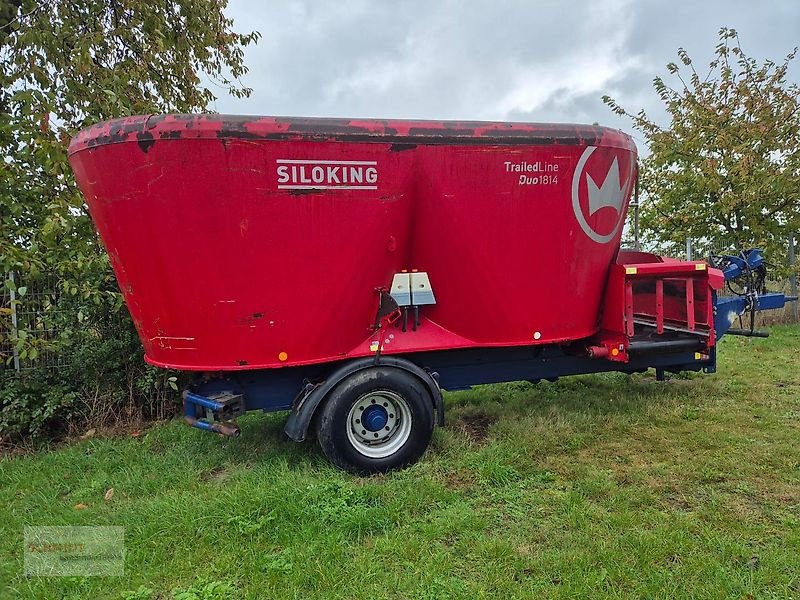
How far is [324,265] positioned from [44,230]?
2.22 meters

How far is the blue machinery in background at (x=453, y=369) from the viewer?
158 inches

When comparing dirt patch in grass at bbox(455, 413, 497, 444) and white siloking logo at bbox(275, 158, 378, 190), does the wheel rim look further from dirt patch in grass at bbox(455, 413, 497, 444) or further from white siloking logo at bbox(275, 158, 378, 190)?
white siloking logo at bbox(275, 158, 378, 190)

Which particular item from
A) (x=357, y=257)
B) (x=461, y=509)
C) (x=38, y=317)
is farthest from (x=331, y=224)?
(x=38, y=317)

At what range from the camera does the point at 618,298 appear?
187 inches

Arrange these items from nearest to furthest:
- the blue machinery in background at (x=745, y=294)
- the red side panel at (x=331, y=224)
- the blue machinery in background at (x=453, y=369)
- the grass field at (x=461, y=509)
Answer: the grass field at (x=461, y=509)
the red side panel at (x=331, y=224)
the blue machinery in background at (x=453, y=369)
the blue machinery in background at (x=745, y=294)

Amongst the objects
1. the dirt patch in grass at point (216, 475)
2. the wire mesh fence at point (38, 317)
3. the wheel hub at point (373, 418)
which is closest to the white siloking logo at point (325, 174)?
the wheel hub at point (373, 418)

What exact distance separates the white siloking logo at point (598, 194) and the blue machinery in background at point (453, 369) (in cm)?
106

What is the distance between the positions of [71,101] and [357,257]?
11.1 ft

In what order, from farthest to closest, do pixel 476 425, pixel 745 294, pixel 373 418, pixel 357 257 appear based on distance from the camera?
pixel 745 294 → pixel 476 425 → pixel 373 418 → pixel 357 257

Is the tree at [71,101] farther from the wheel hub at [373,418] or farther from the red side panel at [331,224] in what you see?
the wheel hub at [373,418]

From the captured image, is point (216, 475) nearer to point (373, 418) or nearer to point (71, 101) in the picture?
point (373, 418)

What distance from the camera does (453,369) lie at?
184 inches

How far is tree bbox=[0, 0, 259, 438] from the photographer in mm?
4441

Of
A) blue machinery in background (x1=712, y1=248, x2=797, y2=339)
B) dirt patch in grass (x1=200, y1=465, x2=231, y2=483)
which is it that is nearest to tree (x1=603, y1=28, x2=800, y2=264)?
blue machinery in background (x1=712, y1=248, x2=797, y2=339)
